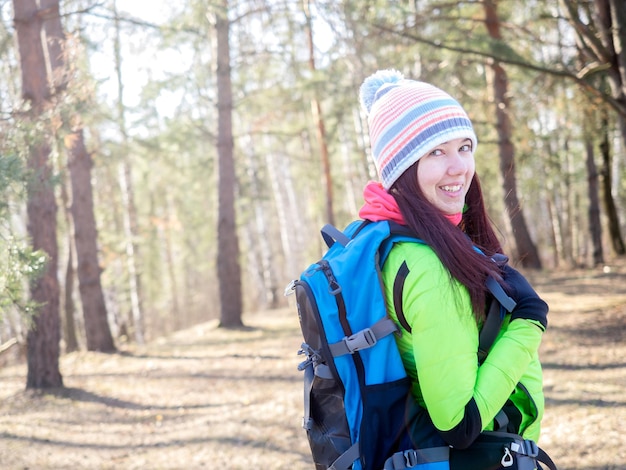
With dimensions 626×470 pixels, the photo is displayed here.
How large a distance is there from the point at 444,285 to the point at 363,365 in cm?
33

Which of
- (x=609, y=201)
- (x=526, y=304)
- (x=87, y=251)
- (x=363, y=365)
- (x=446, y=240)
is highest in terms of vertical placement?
(x=609, y=201)

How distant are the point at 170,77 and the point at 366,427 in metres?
13.7

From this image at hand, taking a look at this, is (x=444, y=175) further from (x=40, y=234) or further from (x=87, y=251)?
→ (x=87, y=251)

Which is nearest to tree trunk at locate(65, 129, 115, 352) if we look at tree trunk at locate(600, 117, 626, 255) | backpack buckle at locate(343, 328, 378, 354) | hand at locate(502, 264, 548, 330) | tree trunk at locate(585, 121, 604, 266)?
backpack buckle at locate(343, 328, 378, 354)

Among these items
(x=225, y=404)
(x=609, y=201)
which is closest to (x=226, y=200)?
(x=225, y=404)

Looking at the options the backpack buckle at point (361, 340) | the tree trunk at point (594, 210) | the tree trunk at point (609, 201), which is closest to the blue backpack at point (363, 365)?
the backpack buckle at point (361, 340)

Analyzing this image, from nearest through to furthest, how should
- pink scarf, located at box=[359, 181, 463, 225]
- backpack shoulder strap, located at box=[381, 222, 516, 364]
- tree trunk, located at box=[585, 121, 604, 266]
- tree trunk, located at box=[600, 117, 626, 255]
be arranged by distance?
1. backpack shoulder strap, located at box=[381, 222, 516, 364]
2. pink scarf, located at box=[359, 181, 463, 225]
3. tree trunk, located at box=[585, 121, 604, 266]
4. tree trunk, located at box=[600, 117, 626, 255]

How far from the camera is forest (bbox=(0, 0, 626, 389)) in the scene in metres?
6.10

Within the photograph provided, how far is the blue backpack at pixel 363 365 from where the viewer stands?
175 centimetres

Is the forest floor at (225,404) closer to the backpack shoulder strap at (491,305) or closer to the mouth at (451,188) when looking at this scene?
the backpack shoulder strap at (491,305)

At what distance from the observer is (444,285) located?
1.71 m

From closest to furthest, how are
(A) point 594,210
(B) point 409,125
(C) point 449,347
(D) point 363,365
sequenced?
(C) point 449,347 → (D) point 363,365 → (B) point 409,125 → (A) point 594,210

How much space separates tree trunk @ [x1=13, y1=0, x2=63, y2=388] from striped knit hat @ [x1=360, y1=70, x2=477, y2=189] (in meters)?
5.67

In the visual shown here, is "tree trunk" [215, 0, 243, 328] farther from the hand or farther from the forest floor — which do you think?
the hand
